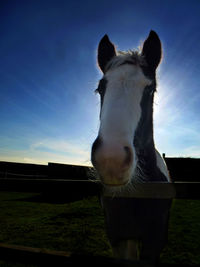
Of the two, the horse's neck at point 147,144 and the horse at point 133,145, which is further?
the horse's neck at point 147,144

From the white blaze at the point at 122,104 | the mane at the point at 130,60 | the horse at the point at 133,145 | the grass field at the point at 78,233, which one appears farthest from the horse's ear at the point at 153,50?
the grass field at the point at 78,233

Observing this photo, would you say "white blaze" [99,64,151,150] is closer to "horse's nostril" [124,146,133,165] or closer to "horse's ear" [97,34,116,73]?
"horse's nostril" [124,146,133,165]

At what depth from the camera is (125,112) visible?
179 centimetres

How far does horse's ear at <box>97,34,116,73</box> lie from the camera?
9.36 ft

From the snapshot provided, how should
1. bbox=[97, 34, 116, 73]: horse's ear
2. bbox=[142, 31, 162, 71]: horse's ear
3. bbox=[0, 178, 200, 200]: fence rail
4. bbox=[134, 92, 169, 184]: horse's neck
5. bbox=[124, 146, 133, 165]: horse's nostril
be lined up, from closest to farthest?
1. bbox=[0, 178, 200, 200]: fence rail
2. bbox=[124, 146, 133, 165]: horse's nostril
3. bbox=[134, 92, 169, 184]: horse's neck
4. bbox=[142, 31, 162, 71]: horse's ear
5. bbox=[97, 34, 116, 73]: horse's ear

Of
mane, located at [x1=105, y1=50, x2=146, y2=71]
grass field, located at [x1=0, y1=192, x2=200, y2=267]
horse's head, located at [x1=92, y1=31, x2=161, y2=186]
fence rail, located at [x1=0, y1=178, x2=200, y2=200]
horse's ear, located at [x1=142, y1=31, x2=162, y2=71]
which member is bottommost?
grass field, located at [x1=0, y1=192, x2=200, y2=267]

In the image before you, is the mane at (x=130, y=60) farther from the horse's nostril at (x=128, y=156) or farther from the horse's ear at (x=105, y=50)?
the horse's nostril at (x=128, y=156)

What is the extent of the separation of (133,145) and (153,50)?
5.12 feet

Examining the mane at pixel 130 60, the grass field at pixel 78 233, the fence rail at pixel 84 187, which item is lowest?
the grass field at pixel 78 233

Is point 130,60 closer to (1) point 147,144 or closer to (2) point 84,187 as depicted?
(1) point 147,144

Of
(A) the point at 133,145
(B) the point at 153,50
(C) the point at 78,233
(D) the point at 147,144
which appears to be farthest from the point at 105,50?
(C) the point at 78,233

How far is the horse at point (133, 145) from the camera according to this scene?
160 cm

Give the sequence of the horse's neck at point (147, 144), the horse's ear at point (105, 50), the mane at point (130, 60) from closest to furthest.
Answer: the horse's neck at point (147, 144) → the mane at point (130, 60) → the horse's ear at point (105, 50)

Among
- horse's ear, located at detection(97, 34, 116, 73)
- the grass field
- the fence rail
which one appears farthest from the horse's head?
the grass field
